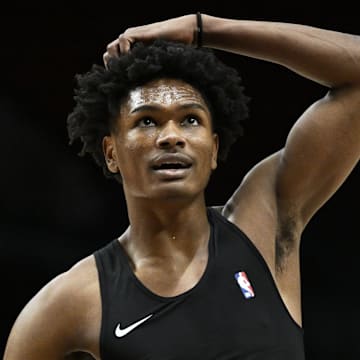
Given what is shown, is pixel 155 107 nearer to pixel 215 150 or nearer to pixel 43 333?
pixel 215 150

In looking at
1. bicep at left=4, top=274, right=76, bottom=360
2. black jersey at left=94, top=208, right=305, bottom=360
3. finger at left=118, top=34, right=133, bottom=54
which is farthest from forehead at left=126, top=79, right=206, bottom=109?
bicep at left=4, top=274, right=76, bottom=360

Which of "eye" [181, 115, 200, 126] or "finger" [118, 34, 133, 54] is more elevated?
"finger" [118, 34, 133, 54]

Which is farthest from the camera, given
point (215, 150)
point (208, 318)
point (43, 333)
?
point (215, 150)

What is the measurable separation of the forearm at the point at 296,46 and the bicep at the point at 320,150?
0.08 m

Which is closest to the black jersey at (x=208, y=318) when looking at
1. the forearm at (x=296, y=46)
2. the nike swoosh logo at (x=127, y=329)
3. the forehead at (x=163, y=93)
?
the nike swoosh logo at (x=127, y=329)

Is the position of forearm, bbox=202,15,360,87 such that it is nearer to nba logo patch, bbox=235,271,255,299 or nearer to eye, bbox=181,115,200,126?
eye, bbox=181,115,200,126

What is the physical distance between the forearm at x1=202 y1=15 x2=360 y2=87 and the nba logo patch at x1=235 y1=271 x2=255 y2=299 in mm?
598

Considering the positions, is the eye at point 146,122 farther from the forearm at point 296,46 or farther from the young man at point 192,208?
the forearm at point 296,46

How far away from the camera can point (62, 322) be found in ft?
9.16

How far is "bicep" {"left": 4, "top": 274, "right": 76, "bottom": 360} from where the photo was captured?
9.18ft

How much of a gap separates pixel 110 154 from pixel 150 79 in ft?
0.92

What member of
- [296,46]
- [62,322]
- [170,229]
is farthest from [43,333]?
[296,46]

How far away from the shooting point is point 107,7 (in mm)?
4977

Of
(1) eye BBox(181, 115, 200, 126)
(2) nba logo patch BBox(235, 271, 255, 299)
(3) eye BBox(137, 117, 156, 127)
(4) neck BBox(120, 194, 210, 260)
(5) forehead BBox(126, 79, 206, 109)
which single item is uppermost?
(5) forehead BBox(126, 79, 206, 109)
